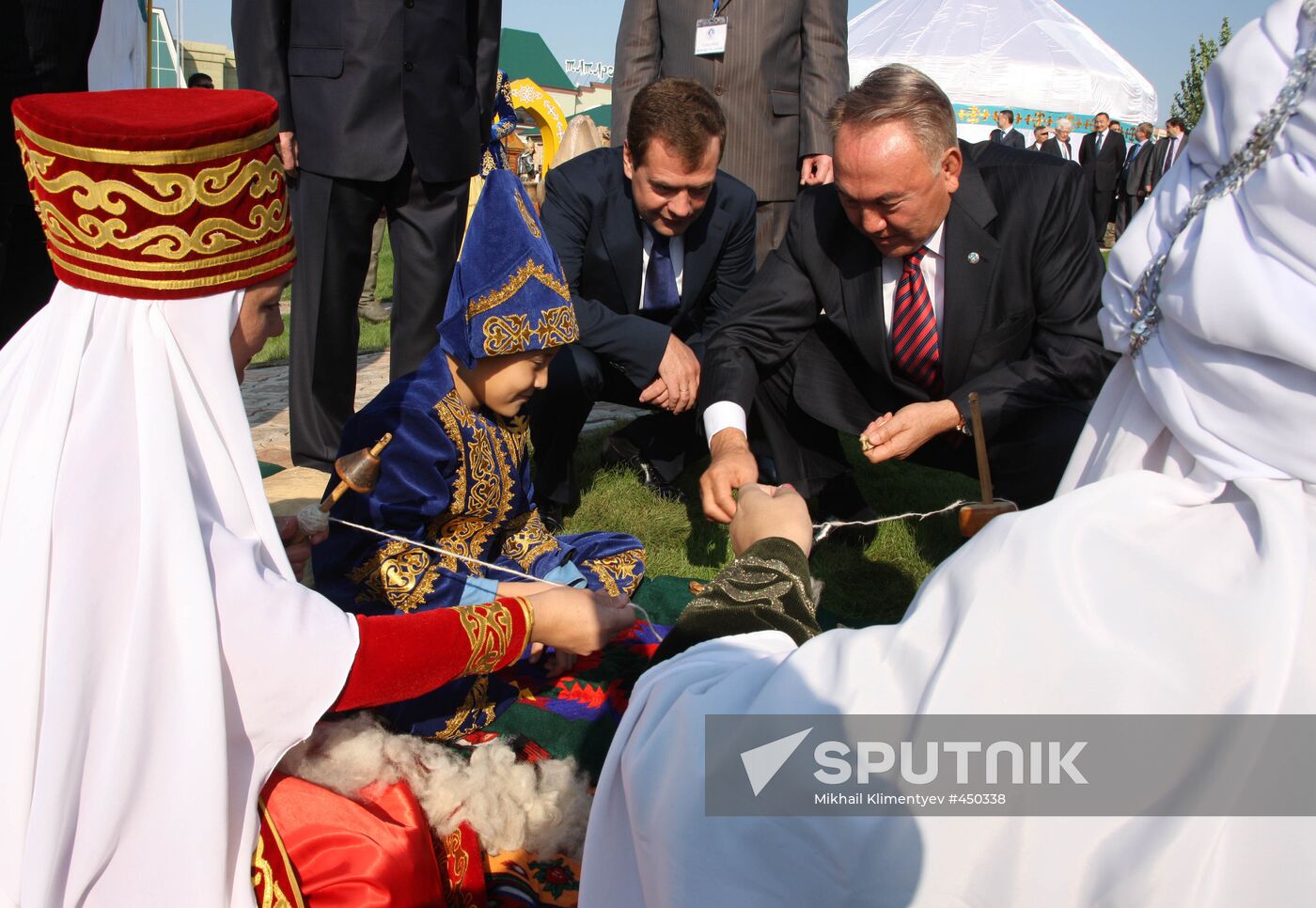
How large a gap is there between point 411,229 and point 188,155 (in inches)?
113

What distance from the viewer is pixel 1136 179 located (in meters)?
18.0

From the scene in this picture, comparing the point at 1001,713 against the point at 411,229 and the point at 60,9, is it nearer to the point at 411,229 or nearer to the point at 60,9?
the point at 411,229

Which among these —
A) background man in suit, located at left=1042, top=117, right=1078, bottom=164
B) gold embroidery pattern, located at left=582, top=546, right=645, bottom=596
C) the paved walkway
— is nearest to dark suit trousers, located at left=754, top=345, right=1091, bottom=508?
gold embroidery pattern, located at left=582, top=546, right=645, bottom=596

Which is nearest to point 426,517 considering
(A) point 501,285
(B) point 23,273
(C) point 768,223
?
(A) point 501,285

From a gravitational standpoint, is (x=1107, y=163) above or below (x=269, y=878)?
below

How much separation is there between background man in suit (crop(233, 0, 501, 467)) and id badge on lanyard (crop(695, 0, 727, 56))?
112 centimetres

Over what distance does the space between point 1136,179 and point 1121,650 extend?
19199 millimetres

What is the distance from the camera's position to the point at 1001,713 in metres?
1.29

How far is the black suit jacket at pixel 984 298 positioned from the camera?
12.2 feet

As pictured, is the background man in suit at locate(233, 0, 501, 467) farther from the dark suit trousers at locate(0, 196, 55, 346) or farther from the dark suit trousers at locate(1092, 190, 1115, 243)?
the dark suit trousers at locate(1092, 190, 1115, 243)

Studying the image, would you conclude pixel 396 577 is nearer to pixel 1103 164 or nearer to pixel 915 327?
pixel 915 327

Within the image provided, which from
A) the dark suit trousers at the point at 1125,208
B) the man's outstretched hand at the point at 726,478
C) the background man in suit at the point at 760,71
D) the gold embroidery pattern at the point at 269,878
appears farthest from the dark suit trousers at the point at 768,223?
the dark suit trousers at the point at 1125,208

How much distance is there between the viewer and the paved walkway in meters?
5.54

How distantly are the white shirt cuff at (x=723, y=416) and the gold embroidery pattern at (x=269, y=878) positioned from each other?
7.26 feet
